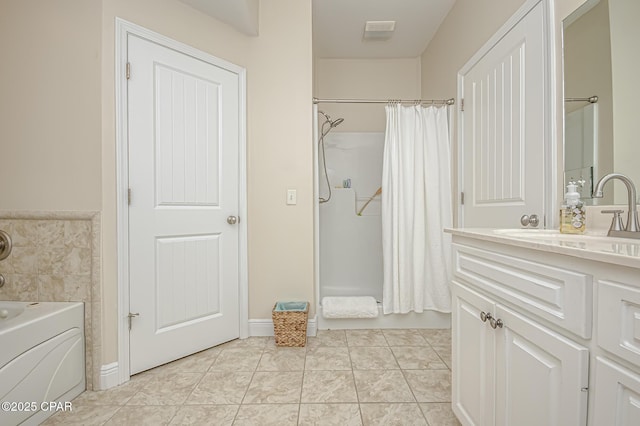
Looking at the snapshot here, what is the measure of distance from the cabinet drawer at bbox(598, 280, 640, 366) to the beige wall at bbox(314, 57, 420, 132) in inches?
116

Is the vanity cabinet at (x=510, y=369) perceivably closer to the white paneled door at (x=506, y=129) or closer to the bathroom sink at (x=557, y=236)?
the bathroom sink at (x=557, y=236)

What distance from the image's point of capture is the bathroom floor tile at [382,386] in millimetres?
1538

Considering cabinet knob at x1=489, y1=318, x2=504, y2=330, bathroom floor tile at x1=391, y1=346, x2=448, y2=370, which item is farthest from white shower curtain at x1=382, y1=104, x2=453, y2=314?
cabinet knob at x1=489, y1=318, x2=504, y2=330

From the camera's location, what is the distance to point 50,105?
1.62 metres

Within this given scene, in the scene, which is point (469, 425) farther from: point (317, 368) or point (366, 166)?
point (366, 166)

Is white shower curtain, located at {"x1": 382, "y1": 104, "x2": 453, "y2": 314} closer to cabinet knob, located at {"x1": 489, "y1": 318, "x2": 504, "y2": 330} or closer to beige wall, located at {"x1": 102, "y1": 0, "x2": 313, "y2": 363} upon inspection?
beige wall, located at {"x1": 102, "y1": 0, "x2": 313, "y2": 363}

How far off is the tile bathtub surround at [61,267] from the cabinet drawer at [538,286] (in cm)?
183

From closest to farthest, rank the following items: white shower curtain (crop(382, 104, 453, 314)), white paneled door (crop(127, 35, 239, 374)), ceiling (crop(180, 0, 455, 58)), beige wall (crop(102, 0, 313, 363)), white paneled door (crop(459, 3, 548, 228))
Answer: white paneled door (crop(459, 3, 548, 228))
white paneled door (crop(127, 35, 239, 374))
ceiling (crop(180, 0, 455, 58))
beige wall (crop(102, 0, 313, 363))
white shower curtain (crop(382, 104, 453, 314))

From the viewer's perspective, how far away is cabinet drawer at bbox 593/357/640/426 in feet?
1.85

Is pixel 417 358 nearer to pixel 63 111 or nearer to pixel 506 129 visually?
pixel 506 129

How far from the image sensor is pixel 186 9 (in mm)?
1974

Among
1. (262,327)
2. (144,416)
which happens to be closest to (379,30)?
(262,327)

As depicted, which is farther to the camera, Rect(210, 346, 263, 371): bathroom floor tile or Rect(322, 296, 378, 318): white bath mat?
Rect(322, 296, 378, 318): white bath mat

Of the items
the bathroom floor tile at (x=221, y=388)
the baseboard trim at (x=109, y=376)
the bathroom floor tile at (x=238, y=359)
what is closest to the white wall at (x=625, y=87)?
the bathroom floor tile at (x=221, y=388)
